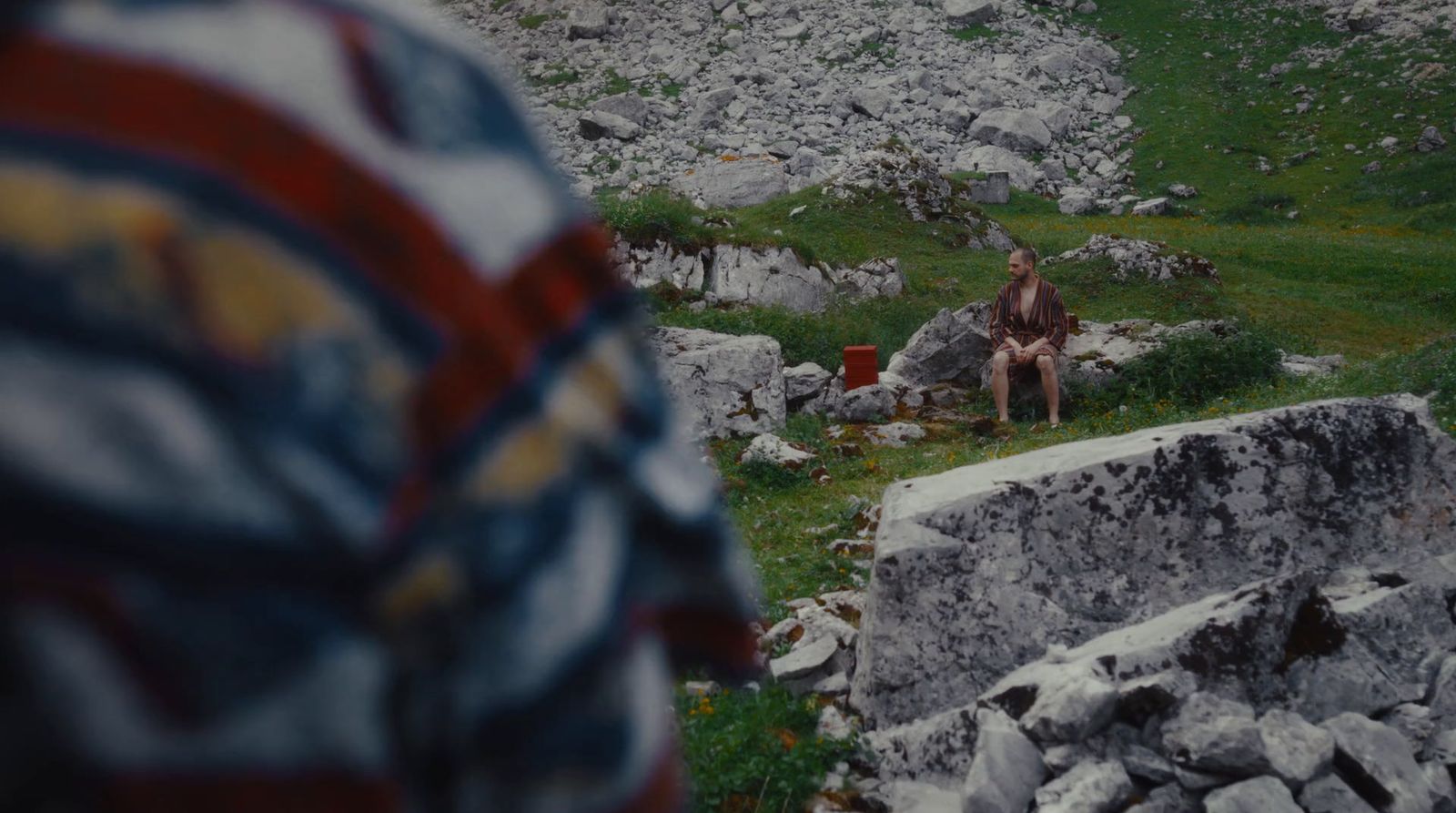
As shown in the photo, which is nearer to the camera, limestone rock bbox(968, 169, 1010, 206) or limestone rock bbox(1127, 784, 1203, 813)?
limestone rock bbox(1127, 784, 1203, 813)

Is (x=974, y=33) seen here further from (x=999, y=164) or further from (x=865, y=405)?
(x=865, y=405)

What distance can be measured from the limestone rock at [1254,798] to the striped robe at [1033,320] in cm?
818

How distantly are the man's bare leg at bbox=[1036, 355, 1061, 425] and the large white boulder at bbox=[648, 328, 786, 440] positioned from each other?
8.57 feet

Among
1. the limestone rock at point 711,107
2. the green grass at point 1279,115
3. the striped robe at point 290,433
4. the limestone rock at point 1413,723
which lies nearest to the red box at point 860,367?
the limestone rock at point 1413,723

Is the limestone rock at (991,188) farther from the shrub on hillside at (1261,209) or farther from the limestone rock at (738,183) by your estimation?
the limestone rock at (738,183)

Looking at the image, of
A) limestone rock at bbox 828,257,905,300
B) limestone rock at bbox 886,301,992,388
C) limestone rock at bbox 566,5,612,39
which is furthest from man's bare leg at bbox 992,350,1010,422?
limestone rock at bbox 566,5,612,39

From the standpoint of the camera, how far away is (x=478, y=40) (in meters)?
1.12

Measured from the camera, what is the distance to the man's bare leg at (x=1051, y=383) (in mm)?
10844

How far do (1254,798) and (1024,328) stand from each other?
855 cm

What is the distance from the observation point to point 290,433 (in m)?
0.84

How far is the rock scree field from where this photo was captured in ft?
12.3

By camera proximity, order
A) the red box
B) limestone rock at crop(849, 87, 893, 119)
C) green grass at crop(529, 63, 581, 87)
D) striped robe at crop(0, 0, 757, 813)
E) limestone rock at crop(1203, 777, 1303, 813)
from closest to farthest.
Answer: striped robe at crop(0, 0, 757, 813)
limestone rock at crop(1203, 777, 1303, 813)
the red box
limestone rock at crop(849, 87, 893, 119)
green grass at crop(529, 63, 581, 87)

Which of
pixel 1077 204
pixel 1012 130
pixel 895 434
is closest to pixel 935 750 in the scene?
pixel 895 434

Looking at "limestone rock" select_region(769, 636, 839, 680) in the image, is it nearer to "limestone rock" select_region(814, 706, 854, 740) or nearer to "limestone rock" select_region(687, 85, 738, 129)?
"limestone rock" select_region(814, 706, 854, 740)
